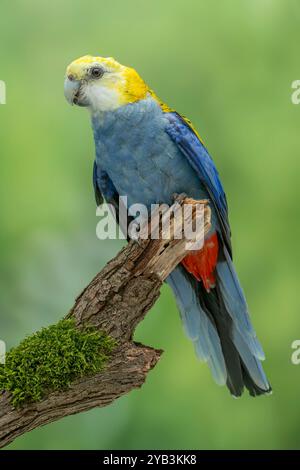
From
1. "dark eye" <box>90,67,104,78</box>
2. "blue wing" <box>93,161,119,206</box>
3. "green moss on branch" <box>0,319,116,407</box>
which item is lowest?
"green moss on branch" <box>0,319,116,407</box>

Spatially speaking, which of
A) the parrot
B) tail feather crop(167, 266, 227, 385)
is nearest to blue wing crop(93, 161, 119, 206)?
the parrot

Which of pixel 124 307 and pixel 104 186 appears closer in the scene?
pixel 124 307

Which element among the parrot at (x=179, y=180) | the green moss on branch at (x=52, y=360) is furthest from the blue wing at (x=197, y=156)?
the green moss on branch at (x=52, y=360)

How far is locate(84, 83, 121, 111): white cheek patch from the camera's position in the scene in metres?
2.94

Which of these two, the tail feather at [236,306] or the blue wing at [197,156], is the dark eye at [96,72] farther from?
the tail feather at [236,306]

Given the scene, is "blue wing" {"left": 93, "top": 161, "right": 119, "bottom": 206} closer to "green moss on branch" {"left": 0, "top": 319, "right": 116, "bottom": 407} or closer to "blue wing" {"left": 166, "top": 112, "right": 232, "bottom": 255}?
"blue wing" {"left": 166, "top": 112, "right": 232, "bottom": 255}

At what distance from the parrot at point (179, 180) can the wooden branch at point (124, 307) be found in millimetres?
383

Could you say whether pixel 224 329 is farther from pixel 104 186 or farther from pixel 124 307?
pixel 104 186

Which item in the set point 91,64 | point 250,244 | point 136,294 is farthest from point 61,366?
point 250,244

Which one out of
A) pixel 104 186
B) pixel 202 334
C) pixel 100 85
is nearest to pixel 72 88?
pixel 100 85

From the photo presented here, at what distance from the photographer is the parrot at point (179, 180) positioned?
2963 mm

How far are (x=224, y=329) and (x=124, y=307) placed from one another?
74 centimetres

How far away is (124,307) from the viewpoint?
103 inches

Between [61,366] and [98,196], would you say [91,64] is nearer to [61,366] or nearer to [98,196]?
[98,196]
